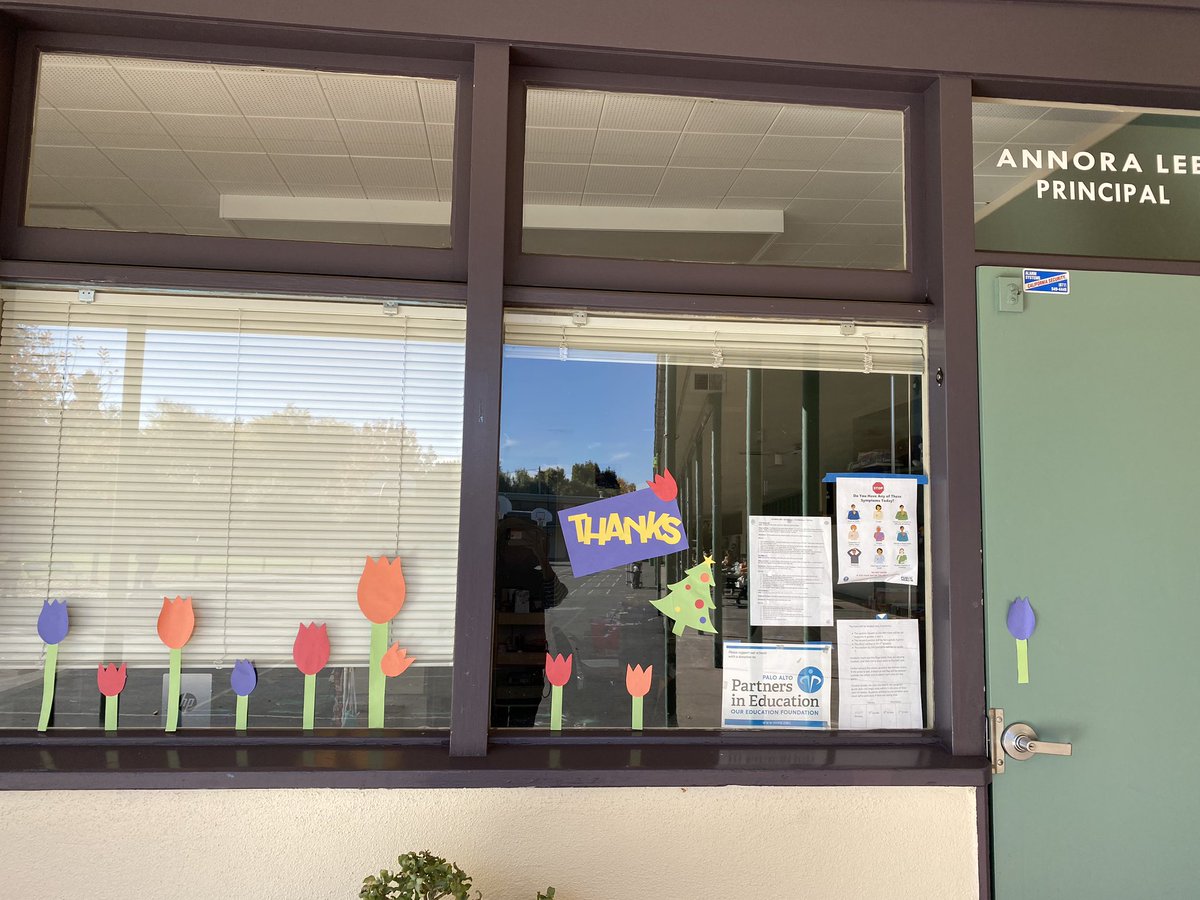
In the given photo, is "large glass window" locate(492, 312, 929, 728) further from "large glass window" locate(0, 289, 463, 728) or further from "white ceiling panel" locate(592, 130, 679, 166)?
"white ceiling panel" locate(592, 130, 679, 166)

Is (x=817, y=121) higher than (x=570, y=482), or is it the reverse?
(x=817, y=121)

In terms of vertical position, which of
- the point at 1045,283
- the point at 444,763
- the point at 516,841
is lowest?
the point at 516,841

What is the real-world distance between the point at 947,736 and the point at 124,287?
7.66 feet

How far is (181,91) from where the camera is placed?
2160 millimetres

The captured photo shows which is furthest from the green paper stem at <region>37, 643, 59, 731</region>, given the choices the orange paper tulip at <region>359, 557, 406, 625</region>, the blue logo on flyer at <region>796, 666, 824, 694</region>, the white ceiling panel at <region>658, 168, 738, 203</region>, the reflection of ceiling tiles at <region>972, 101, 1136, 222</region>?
the reflection of ceiling tiles at <region>972, 101, 1136, 222</region>

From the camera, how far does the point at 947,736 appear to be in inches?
80.8

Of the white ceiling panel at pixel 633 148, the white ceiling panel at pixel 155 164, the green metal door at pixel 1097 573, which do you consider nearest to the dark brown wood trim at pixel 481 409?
the white ceiling panel at pixel 633 148

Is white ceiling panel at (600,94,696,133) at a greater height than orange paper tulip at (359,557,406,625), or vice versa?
white ceiling panel at (600,94,696,133)

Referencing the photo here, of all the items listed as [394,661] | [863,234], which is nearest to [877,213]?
[863,234]

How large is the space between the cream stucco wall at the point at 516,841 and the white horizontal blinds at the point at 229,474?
34 cm

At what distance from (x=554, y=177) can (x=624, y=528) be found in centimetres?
96

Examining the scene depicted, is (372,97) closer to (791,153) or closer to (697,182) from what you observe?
(697,182)

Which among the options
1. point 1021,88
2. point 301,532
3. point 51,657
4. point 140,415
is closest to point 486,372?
point 301,532

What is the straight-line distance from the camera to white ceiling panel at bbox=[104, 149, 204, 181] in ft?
6.98
